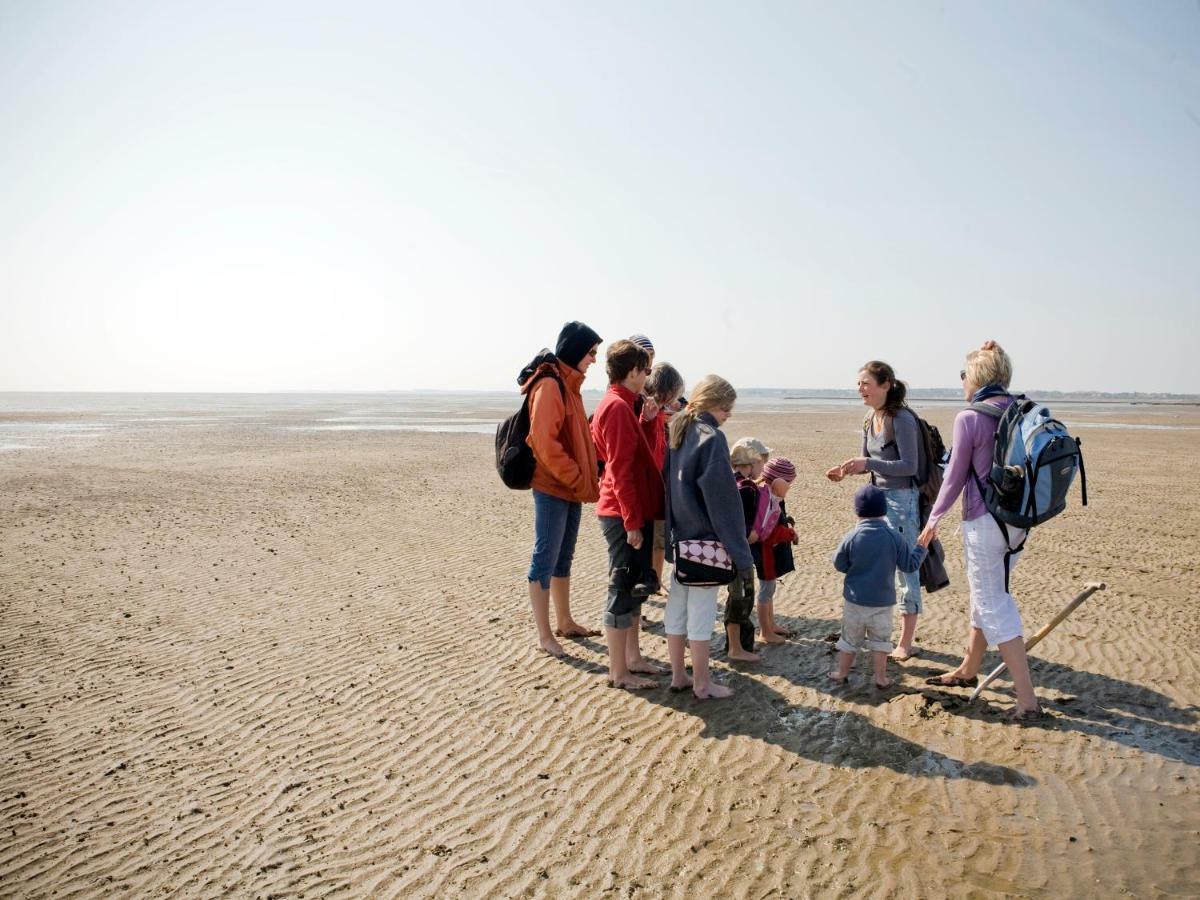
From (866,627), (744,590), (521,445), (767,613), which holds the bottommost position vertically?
(767,613)

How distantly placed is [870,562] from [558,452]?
7.48 ft

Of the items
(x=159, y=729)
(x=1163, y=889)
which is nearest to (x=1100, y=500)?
(x=1163, y=889)

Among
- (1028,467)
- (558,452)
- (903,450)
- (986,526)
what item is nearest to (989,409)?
(1028,467)

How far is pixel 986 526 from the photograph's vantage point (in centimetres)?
412

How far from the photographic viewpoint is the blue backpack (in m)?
3.81

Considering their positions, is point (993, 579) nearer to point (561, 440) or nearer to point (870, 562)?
point (870, 562)

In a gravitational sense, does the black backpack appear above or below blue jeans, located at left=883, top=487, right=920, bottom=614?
above

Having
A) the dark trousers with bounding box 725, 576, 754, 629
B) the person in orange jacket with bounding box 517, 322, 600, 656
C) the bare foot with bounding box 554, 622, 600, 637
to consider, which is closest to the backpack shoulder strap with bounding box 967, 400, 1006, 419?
the dark trousers with bounding box 725, 576, 754, 629

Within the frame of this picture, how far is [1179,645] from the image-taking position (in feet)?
18.4

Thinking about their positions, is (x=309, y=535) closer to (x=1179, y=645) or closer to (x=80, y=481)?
(x=80, y=481)

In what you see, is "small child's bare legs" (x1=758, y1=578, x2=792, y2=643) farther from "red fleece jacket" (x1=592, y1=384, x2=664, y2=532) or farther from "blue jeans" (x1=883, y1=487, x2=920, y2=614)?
"red fleece jacket" (x1=592, y1=384, x2=664, y2=532)

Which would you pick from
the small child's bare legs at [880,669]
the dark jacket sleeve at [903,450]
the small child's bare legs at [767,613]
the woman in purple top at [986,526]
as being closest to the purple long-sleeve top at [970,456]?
the woman in purple top at [986,526]

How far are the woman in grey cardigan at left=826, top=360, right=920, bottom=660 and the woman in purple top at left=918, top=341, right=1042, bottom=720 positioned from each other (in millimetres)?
729

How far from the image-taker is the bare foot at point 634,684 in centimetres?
489
